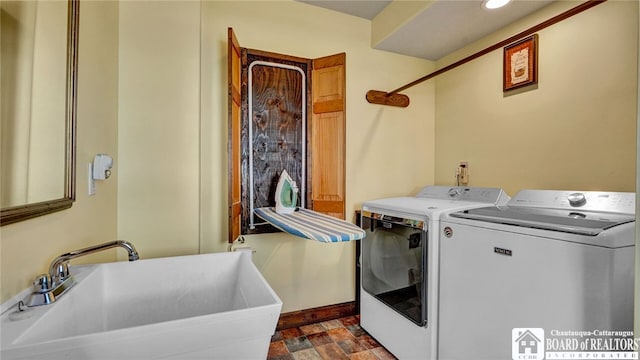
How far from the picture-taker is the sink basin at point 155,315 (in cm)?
62

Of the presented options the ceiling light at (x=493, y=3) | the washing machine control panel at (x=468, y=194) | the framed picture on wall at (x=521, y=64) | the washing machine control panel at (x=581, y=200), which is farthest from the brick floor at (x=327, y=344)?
the ceiling light at (x=493, y=3)

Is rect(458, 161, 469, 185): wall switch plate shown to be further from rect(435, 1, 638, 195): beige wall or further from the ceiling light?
the ceiling light

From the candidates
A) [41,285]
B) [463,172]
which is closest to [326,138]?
[463,172]

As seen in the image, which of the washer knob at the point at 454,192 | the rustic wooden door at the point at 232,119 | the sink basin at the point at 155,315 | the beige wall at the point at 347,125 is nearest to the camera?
the sink basin at the point at 155,315

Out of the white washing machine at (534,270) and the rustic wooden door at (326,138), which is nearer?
the white washing machine at (534,270)

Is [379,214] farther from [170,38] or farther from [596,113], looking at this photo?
[170,38]

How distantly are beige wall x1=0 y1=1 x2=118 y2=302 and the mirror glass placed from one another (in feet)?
0.22

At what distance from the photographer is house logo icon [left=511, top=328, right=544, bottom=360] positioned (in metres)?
1.10

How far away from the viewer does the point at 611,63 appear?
1502 millimetres

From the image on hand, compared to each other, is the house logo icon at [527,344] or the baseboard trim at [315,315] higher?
Result: the house logo icon at [527,344]

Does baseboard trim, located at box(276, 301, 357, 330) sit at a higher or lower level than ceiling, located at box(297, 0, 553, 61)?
lower

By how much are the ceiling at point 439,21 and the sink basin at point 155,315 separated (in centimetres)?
196

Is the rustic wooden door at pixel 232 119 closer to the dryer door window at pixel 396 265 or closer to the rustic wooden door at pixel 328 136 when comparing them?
the rustic wooden door at pixel 328 136

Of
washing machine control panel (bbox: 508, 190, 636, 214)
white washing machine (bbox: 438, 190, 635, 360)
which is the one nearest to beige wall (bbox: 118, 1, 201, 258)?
white washing machine (bbox: 438, 190, 635, 360)
